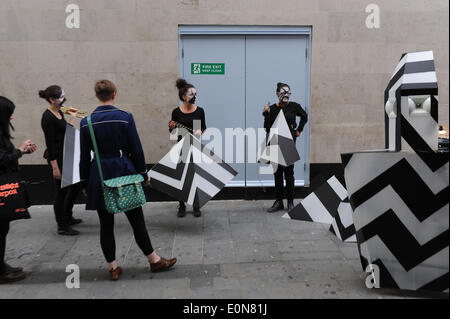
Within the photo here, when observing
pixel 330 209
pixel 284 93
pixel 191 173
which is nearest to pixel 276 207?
pixel 330 209

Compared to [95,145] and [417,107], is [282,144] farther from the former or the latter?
[95,145]

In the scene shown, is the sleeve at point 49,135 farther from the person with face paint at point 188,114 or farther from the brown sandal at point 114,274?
the brown sandal at point 114,274

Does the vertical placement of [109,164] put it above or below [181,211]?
above

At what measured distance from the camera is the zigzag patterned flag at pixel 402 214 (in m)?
3.52

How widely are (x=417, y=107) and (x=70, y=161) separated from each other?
4.14m

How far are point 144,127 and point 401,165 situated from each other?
180 inches

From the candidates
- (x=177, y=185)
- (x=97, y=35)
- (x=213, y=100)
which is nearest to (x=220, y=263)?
(x=177, y=185)

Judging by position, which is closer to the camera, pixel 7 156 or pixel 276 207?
pixel 7 156

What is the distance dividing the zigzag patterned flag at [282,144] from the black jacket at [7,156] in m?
3.60

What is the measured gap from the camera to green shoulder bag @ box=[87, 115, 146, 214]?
13.1 ft

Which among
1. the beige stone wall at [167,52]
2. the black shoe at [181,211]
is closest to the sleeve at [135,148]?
the black shoe at [181,211]

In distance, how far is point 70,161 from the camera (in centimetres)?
555

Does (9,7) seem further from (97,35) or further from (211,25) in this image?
(211,25)

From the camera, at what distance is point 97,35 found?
6.94 meters
